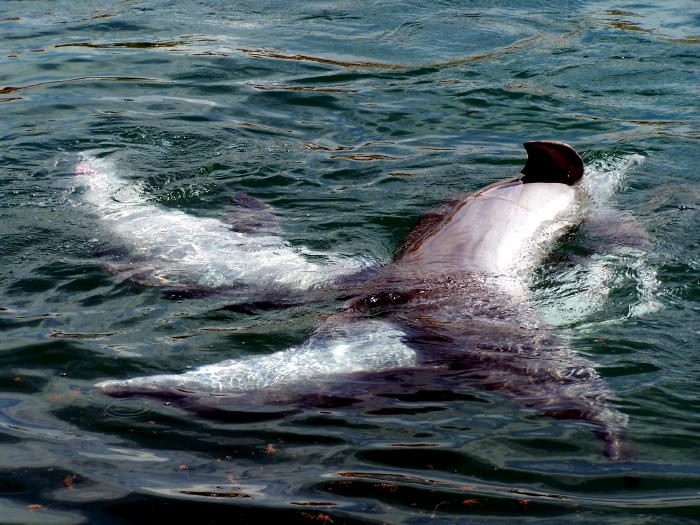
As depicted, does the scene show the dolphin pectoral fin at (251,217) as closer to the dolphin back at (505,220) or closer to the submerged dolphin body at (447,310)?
the submerged dolphin body at (447,310)

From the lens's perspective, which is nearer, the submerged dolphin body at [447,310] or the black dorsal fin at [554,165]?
the submerged dolphin body at [447,310]

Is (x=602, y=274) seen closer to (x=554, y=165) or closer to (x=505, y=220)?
(x=505, y=220)

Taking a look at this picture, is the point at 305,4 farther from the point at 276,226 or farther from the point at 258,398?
the point at 258,398

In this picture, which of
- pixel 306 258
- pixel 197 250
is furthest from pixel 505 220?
pixel 197 250

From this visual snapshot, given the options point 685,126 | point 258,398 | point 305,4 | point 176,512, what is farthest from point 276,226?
point 305,4

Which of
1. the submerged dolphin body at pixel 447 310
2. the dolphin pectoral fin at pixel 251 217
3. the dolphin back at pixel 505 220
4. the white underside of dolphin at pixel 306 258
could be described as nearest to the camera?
the submerged dolphin body at pixel 447 310

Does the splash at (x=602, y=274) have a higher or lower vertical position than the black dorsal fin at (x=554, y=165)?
lower

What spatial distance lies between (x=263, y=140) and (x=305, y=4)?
17.8 ft

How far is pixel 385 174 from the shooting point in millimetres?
7516

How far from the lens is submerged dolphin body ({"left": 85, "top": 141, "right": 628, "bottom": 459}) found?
4.10m

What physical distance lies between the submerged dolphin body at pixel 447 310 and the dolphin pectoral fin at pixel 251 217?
0.12m

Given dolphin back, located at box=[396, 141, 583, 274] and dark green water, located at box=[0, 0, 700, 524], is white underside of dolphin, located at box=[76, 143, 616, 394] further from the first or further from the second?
dark green water, located at box=[0, 0, 700, 524]

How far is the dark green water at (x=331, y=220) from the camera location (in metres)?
3.39

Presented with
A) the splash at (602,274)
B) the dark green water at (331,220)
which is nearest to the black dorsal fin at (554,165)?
the splash at (602,274)
